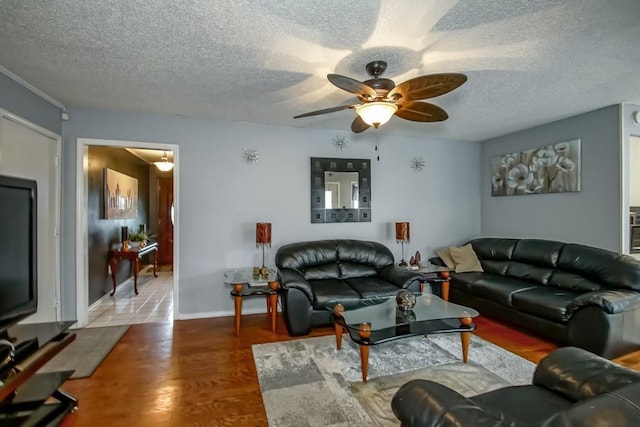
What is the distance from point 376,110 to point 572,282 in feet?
9.87

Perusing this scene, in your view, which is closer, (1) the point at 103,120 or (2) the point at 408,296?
(2) the point at 408,296

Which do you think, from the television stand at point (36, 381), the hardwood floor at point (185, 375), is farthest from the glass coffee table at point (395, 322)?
the television stand at point (36, 381)

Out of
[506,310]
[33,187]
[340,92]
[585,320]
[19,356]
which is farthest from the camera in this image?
[506,310]

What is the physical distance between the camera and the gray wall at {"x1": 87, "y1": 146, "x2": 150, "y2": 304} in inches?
169

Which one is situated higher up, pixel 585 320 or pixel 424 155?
pixel 424 155

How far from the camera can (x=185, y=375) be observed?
2.57m

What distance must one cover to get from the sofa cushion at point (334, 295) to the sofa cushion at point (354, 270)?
43 centimetres

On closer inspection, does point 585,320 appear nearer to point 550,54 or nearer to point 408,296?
point 408,296

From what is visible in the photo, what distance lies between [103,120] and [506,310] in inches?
203

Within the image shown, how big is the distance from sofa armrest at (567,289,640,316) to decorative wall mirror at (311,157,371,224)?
257cm

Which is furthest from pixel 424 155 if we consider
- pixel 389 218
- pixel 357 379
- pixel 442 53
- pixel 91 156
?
pixel 91 156

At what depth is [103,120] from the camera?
3689 mm

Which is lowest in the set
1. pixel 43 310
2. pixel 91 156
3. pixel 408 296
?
pixel 43 310

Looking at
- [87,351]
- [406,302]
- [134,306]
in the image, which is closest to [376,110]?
[406,302]
